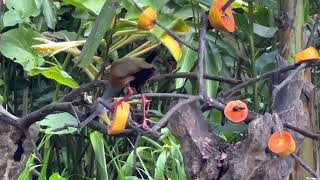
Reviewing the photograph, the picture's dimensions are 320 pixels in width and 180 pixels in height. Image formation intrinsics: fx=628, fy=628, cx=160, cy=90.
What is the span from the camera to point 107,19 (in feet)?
2.34

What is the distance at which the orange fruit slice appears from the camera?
0.69m

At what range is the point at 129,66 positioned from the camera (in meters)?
0.65

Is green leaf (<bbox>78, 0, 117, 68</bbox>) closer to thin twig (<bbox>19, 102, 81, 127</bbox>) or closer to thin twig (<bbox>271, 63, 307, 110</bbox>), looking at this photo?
thin twig (<bbox>19, 102, 81, 127</bbox>)

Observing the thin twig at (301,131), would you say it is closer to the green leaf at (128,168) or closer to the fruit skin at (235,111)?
the fruit skin at (235,111)

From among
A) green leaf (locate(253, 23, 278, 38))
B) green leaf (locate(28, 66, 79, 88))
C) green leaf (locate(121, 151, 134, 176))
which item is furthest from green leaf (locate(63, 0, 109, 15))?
green leaf (locate(121, 151, 134, 176))

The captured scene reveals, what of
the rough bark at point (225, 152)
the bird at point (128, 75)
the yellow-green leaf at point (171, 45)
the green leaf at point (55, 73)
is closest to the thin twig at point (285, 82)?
the rough bark at point (225, 152)

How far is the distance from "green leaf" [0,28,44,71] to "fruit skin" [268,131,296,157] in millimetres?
731

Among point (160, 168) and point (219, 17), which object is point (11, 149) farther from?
point (160, 168)

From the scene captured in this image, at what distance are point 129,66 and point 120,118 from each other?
0.23ft

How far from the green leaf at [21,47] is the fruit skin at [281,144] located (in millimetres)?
731

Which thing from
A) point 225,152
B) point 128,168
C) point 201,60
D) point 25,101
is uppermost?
point 201,60

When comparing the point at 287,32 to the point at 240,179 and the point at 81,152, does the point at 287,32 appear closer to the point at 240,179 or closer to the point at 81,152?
the point at 240,179

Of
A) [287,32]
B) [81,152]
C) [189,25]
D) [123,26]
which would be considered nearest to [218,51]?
[189,25]

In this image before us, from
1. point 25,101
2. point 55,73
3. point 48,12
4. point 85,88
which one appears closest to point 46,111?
point 85,88
